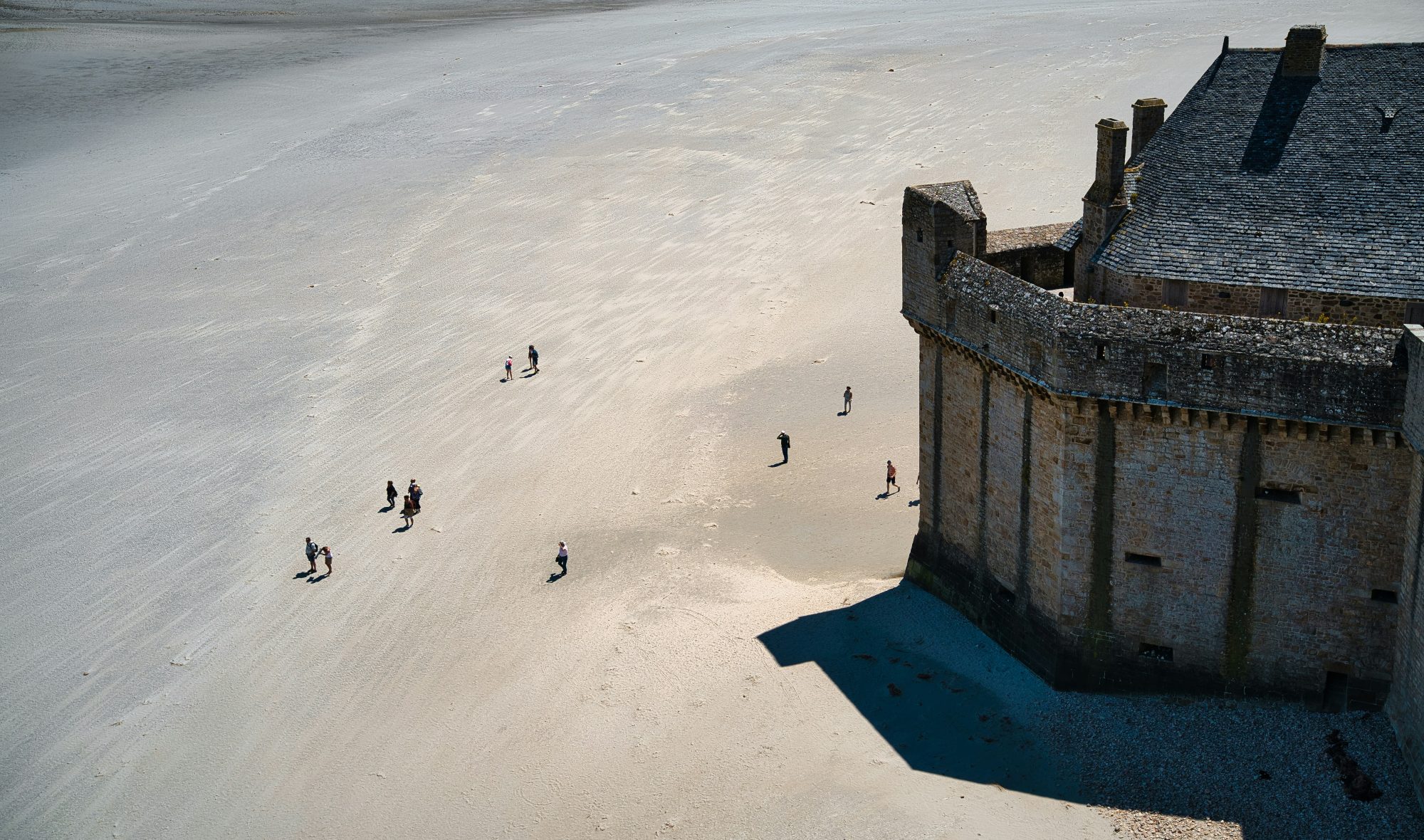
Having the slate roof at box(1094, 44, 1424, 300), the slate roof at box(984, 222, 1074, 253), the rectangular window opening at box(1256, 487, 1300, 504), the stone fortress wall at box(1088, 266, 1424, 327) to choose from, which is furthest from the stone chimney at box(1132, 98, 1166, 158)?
the rectangular window opening at box(1256, 487, 1300, 504)

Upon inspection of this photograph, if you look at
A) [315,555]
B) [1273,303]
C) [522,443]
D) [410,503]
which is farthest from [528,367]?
[1273,303]

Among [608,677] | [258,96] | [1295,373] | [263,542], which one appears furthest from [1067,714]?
[258,96]

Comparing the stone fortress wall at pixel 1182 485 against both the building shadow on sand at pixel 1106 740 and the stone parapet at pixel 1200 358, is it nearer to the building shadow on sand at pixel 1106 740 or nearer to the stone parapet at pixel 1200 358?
the stone parapet at pixel 1200 358

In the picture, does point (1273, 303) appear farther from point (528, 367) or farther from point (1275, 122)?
point (528, 367)

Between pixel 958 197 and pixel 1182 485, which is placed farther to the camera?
pixel 958 197

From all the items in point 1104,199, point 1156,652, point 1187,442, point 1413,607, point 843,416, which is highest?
point 1104,199

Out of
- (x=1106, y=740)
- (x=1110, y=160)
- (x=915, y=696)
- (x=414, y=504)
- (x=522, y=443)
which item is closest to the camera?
(x=1106, y=740)

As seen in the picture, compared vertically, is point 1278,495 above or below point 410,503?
above
